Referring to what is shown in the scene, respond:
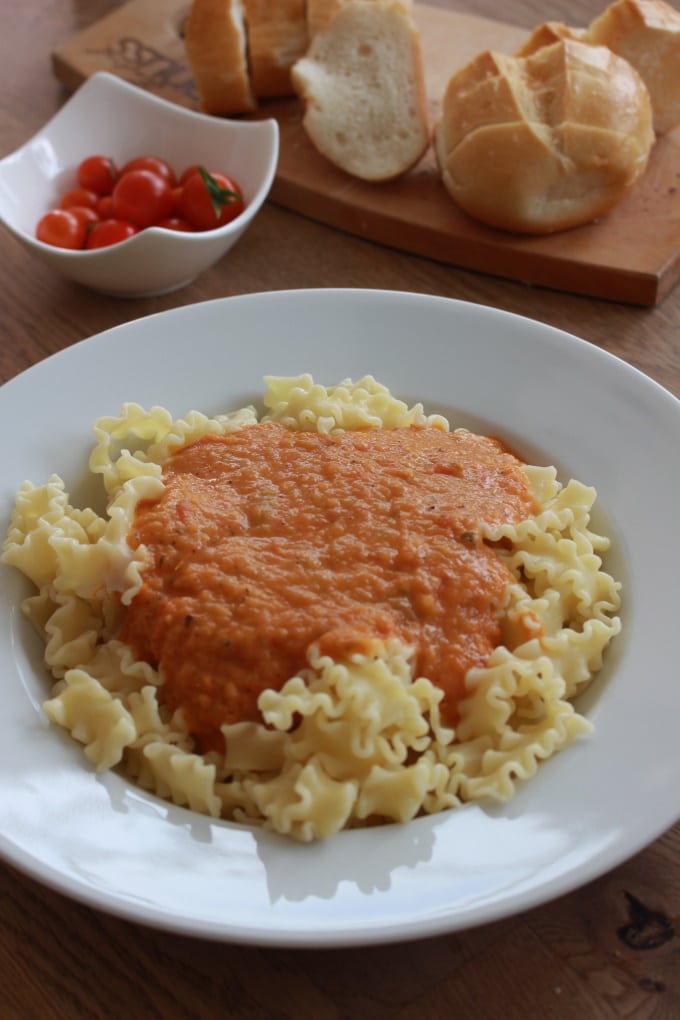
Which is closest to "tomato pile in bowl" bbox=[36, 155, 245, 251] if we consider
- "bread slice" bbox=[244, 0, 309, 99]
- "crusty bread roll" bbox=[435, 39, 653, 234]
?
"bread slice" bbox=[244, 0, 309, 99]

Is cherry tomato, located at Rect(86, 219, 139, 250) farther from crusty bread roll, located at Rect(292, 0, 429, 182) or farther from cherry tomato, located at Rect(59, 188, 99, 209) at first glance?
crusty bread roll, located at Rect(292, 0, 429, 182)

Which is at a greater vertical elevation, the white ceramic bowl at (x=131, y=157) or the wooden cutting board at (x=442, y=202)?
the wooden cutting board at (x=442, y=202)

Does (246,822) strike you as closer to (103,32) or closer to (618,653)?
(618,653)

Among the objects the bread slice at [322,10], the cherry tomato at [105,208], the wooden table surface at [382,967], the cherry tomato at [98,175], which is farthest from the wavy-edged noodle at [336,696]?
the bread slice at [322,10]

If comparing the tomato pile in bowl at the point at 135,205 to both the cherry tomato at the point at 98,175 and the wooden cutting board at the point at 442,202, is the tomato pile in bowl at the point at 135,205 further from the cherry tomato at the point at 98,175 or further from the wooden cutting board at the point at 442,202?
the wooden cutting board at the point at 442,202

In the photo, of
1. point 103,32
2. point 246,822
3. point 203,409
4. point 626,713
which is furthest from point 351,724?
point 103,32

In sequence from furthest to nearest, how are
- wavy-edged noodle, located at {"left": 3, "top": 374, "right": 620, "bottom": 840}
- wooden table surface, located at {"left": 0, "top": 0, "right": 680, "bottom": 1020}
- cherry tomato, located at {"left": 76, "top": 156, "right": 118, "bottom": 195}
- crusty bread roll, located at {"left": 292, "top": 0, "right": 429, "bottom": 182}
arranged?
crusty bread roll, located at {"left": 292, "top": 0, "right": 429, "bottom": 182} → cherry tomato, located at {"left": 76, "top": 156, "right": 118, "bottom": 195} → wavy-edged noodle, located at {"left": 3, "top": 374, "right": 620, "bottom": 840} → wooden table surface, located at {"left": 0, "top": 0, "right": 680, "bottom": 1020}
